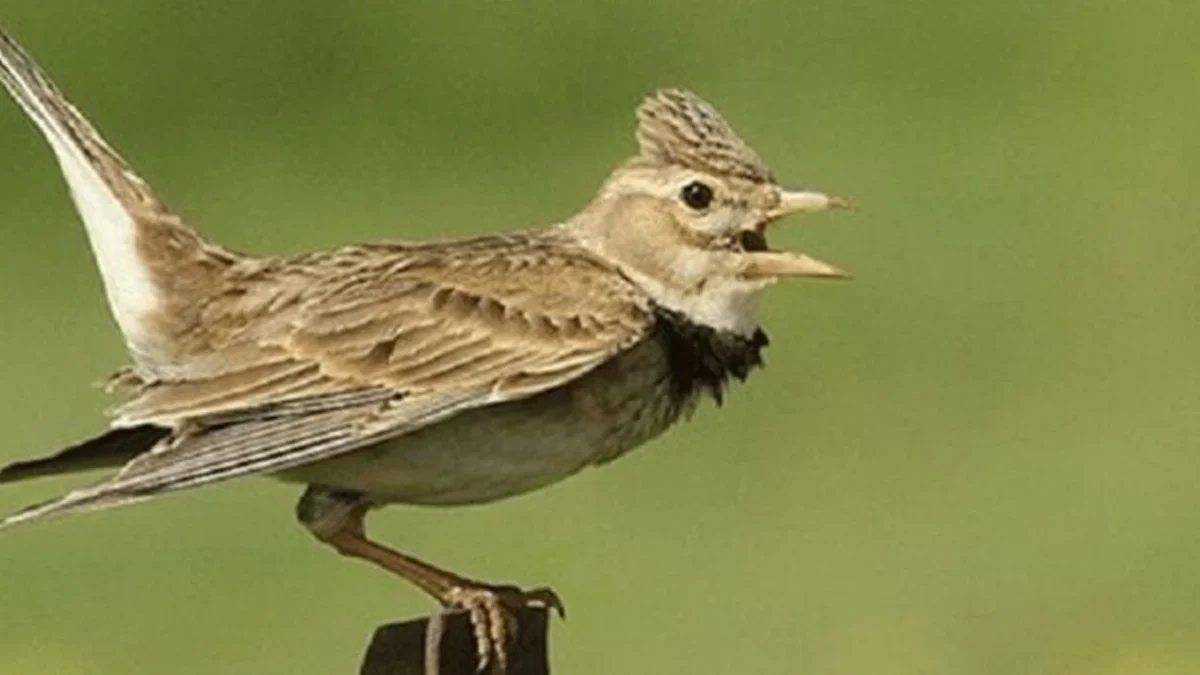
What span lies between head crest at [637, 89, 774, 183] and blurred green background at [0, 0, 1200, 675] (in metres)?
4.55

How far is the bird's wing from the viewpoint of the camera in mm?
9094

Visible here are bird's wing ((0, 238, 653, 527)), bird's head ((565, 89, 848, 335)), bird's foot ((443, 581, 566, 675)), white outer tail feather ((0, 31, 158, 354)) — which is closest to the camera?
bird's foot ((443, 581, 566, 675))

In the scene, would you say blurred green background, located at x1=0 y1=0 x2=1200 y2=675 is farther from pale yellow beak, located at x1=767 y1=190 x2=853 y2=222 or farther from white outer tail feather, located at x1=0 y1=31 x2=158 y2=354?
pale yellow beak, located at x1=767 y1=190 x2=853 y2=222

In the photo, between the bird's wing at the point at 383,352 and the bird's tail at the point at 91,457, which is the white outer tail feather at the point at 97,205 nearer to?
the bird's wing at the point at 383,352

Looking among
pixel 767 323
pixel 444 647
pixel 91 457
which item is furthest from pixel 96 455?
pixel 767 323

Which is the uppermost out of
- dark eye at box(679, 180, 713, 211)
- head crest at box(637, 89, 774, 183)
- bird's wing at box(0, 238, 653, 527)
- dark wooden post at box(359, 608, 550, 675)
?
head crest at box(637, 89, 774, 183)

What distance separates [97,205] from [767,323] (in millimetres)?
8724

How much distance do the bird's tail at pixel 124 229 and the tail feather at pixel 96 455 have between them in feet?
1.47

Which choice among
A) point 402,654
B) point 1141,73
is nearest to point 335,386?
point 402,654

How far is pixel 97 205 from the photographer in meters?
10.2

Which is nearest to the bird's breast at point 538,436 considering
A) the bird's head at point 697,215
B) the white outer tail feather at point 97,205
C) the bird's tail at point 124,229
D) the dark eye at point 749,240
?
the bird's head at point 697,215

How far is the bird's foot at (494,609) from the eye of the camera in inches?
329

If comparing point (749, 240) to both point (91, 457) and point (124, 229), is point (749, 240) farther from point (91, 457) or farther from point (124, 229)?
point (91, 457)

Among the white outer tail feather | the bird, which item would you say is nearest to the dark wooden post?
the bird
